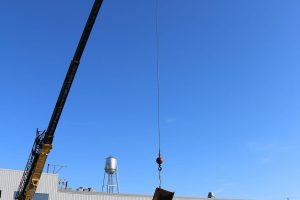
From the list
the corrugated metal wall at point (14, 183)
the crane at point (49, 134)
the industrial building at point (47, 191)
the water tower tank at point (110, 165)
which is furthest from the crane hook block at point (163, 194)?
the water tower tank at point (110, 165)

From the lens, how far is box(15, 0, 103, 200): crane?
79.0ft

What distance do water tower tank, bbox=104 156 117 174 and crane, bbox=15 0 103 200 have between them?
125ft

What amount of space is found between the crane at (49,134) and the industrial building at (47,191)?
71.2 ft

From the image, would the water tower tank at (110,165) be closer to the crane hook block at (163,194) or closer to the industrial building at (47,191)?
the industrial building at (47,191)

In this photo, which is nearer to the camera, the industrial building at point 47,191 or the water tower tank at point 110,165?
the industrial building at point 47,191

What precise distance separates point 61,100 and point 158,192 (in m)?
9.43

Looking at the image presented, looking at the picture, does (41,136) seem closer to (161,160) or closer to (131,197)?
(161,160)

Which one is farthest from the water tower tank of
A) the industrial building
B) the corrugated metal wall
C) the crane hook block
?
the crane hook block

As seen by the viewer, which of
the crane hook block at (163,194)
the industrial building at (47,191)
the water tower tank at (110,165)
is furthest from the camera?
the water tower tank at (110,165)

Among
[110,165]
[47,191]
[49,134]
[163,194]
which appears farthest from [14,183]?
[163,194]

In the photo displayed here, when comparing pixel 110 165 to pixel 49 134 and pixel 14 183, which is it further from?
pixel 49 134

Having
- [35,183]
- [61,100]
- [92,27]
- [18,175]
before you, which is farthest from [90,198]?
[92,27]

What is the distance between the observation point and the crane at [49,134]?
79.0ft

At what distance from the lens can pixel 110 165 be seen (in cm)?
6662
